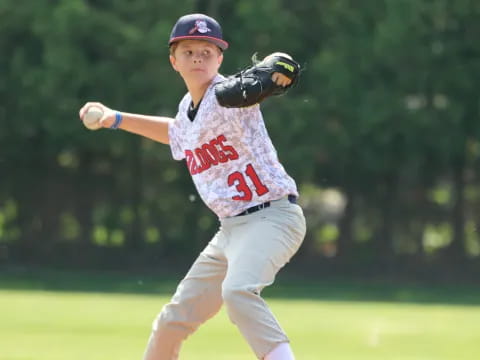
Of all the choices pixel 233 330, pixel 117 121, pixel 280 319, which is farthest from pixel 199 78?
pixel 280 319

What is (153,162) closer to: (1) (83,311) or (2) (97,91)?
(2) (97,91)

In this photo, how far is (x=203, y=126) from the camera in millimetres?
5836

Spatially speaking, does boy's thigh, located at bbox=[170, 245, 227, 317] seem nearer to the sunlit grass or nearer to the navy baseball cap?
the navy baseball cap

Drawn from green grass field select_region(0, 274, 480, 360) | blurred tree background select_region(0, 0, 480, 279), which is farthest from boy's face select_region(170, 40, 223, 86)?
blurred tree background select_region(0, 0, 480, 279)

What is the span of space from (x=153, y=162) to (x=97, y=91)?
7.82 ft

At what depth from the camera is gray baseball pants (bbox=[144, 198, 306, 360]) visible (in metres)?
5.53

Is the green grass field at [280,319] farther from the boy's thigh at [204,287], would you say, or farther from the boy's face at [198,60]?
the boy's face at [198,60]

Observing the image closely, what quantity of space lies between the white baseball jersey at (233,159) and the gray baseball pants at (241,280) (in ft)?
0.25

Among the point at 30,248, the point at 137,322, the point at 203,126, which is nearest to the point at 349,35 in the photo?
the point at 30,248

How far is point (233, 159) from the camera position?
580 centimetres

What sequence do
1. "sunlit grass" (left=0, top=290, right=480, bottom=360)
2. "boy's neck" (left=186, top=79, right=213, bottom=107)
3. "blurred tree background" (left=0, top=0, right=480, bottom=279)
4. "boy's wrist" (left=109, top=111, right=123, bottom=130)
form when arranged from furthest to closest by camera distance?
"blurred tree background" (left=0, top=0, right=480, bottom=279)
"sunlit grass" (left=0, top=290, right=480, bottom=360)
"boy's wrist" (left=109, top=111, right=123, bottom=130)
"boy's neck" (left=186, top=79, right=213, bottom=107)

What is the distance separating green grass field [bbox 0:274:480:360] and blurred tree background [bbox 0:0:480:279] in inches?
105

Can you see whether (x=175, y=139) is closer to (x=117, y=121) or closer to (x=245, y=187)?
(x=117, y=121)

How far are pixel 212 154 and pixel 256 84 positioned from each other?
567mm
